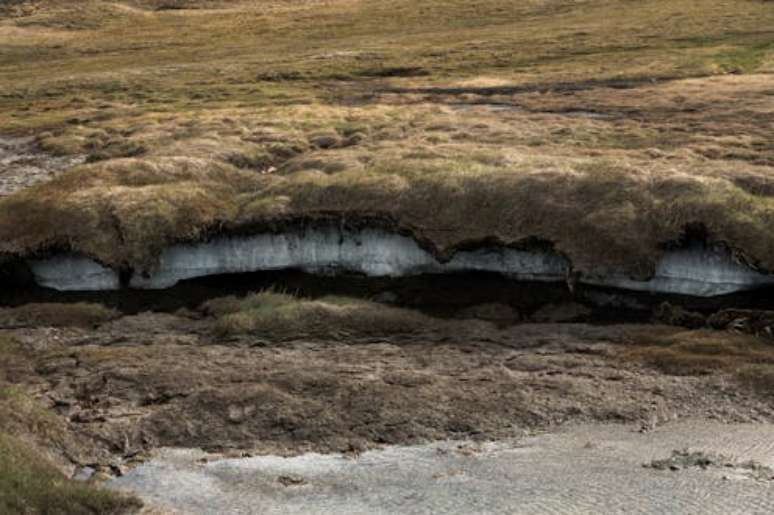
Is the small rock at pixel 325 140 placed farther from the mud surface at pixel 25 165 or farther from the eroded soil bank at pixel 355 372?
the eroded soil bank at pixel 355 372

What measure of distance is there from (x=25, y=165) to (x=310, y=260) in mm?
27682

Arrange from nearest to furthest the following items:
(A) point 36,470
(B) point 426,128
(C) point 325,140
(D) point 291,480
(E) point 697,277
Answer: (A) point 36,470 → (D) point 291,480 → (E) point 697,277 → (C) point 325,140 → (B) point 426,128

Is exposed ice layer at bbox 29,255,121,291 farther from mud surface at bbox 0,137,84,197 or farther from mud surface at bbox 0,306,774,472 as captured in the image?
mud surface at bbox 0,137,84,197

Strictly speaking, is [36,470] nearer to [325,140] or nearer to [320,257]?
[320,257]

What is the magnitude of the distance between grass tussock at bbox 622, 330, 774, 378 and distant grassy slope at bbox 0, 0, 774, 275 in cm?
442

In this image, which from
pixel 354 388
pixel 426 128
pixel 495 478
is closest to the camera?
pixel 495 478

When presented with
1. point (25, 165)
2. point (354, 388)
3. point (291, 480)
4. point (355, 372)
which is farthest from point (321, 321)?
point (25, 165)

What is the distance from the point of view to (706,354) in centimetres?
3300

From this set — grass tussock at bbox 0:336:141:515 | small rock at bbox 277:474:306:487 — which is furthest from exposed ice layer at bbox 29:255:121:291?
small rock at bbox 277:474:306:487

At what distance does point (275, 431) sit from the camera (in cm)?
2981

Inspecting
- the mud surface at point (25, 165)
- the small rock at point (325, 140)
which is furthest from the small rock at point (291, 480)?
the small rock at point (325, 140)

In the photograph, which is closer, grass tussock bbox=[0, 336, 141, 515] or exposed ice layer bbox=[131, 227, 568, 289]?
grass tussock bbox=[0, 336, 141, 515]

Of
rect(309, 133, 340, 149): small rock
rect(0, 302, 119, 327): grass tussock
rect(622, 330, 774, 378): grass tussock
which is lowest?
rect(0, 302, 119, 327): grass tussock

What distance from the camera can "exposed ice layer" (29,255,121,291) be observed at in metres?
43.0
